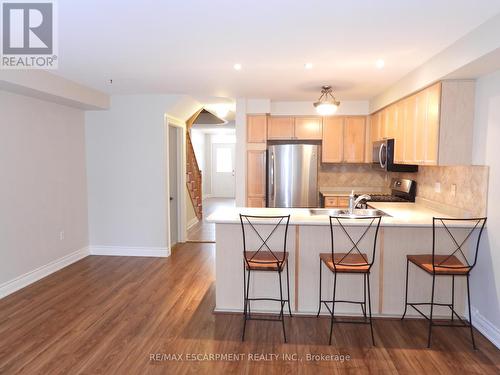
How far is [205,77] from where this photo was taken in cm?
405

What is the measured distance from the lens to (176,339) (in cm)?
293

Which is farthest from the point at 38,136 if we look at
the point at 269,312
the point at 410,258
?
the point at 410,258

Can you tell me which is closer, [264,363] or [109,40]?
[264,363]

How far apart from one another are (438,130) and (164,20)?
259 cm

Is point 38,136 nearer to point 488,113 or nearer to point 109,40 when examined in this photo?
point 109,40

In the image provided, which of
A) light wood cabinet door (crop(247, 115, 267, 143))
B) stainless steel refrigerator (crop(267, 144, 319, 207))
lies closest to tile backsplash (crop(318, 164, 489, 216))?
stainless steel refrigerator (crop(267, 144, 319, 207))

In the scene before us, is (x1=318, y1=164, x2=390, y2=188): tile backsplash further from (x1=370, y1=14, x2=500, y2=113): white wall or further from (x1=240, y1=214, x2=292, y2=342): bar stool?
(x1=240, y1=214, x2=292, y2=342): bar stool

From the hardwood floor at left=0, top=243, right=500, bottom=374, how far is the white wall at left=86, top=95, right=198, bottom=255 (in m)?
1.38

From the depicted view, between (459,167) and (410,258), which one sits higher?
(459,167)

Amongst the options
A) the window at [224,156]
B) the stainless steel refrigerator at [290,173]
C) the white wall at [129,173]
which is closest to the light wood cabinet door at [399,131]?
the stainless steel refrigerator at [290,173]

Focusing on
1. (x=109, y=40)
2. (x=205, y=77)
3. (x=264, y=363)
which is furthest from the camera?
(x=205, y=77)

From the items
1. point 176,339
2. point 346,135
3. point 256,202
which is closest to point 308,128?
point 346,135

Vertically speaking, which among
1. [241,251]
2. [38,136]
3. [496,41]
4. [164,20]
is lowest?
[241,251]

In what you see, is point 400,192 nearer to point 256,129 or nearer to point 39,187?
point 256,129
